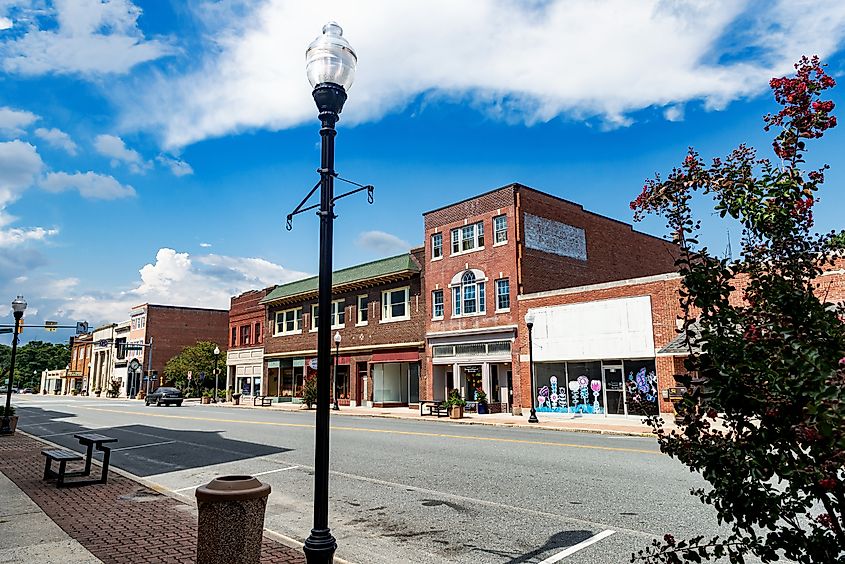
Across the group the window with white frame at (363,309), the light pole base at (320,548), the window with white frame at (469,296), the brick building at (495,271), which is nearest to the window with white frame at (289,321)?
the window with white frame at (363,309)

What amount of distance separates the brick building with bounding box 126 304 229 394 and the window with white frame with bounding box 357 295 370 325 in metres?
40.5

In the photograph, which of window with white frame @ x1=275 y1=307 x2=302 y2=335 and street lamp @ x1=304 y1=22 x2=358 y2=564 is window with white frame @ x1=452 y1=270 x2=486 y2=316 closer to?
window with white frame @ x1=275 y1=307 x2=302 y2=335

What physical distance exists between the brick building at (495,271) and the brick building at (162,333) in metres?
48.6

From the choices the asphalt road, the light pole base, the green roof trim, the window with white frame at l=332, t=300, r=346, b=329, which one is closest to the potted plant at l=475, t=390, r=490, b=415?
A: the green roof trim

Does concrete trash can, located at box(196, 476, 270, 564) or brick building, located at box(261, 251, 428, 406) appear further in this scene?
brick building, located at box(261, 251, 428, 406)

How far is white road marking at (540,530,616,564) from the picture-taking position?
638 cm

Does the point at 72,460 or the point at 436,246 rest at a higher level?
the point at 436,246

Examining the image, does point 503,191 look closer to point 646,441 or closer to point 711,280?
point 646,441

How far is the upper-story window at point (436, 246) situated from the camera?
1393 inches

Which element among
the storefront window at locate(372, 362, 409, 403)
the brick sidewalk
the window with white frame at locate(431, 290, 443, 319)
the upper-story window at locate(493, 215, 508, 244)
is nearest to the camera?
the brick sidewalk

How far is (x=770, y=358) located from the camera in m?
2.79

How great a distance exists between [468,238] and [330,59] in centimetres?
2833

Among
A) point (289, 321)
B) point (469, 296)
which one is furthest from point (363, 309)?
point (289, 321)

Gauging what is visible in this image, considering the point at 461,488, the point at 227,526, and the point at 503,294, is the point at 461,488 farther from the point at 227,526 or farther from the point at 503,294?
the point at 503,294
